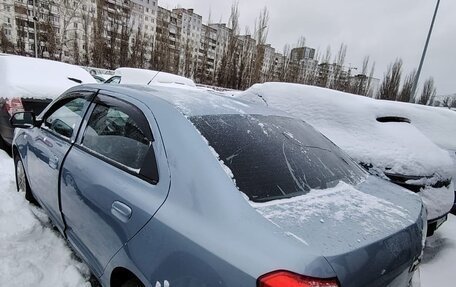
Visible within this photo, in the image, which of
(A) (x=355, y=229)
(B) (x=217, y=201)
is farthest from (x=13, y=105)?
(A) (x=355, y=229)

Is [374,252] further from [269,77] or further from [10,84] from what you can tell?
[269,77]

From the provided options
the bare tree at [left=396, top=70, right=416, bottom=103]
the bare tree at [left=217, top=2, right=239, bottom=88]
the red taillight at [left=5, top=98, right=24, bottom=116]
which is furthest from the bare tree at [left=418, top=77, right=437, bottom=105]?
the red taillight at [left=5, top=98, right=24, bottom=116]

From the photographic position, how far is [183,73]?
4203cm

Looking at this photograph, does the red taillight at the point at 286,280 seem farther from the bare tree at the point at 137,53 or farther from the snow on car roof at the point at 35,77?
the bare tree at the point at 137,53

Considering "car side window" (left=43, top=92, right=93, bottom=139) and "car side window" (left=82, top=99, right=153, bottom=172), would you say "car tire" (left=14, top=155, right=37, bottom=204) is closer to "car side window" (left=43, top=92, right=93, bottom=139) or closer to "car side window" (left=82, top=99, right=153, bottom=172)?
"car side window" (left=43, top=92, right=93, bottom=139)

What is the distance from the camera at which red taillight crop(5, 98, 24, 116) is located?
470 centimetres

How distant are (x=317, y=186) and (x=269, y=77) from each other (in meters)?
43.0

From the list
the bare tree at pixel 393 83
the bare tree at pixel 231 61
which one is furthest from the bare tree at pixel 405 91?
the bare tree at pixel 231 61

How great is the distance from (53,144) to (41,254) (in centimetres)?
88

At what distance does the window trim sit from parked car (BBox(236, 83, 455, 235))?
2.05 m

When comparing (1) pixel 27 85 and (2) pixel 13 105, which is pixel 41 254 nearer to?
(2) pixel 13 105

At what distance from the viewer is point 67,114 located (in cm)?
277

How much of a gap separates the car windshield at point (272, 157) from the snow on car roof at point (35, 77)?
13.5ft

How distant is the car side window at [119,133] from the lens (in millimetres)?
1834
